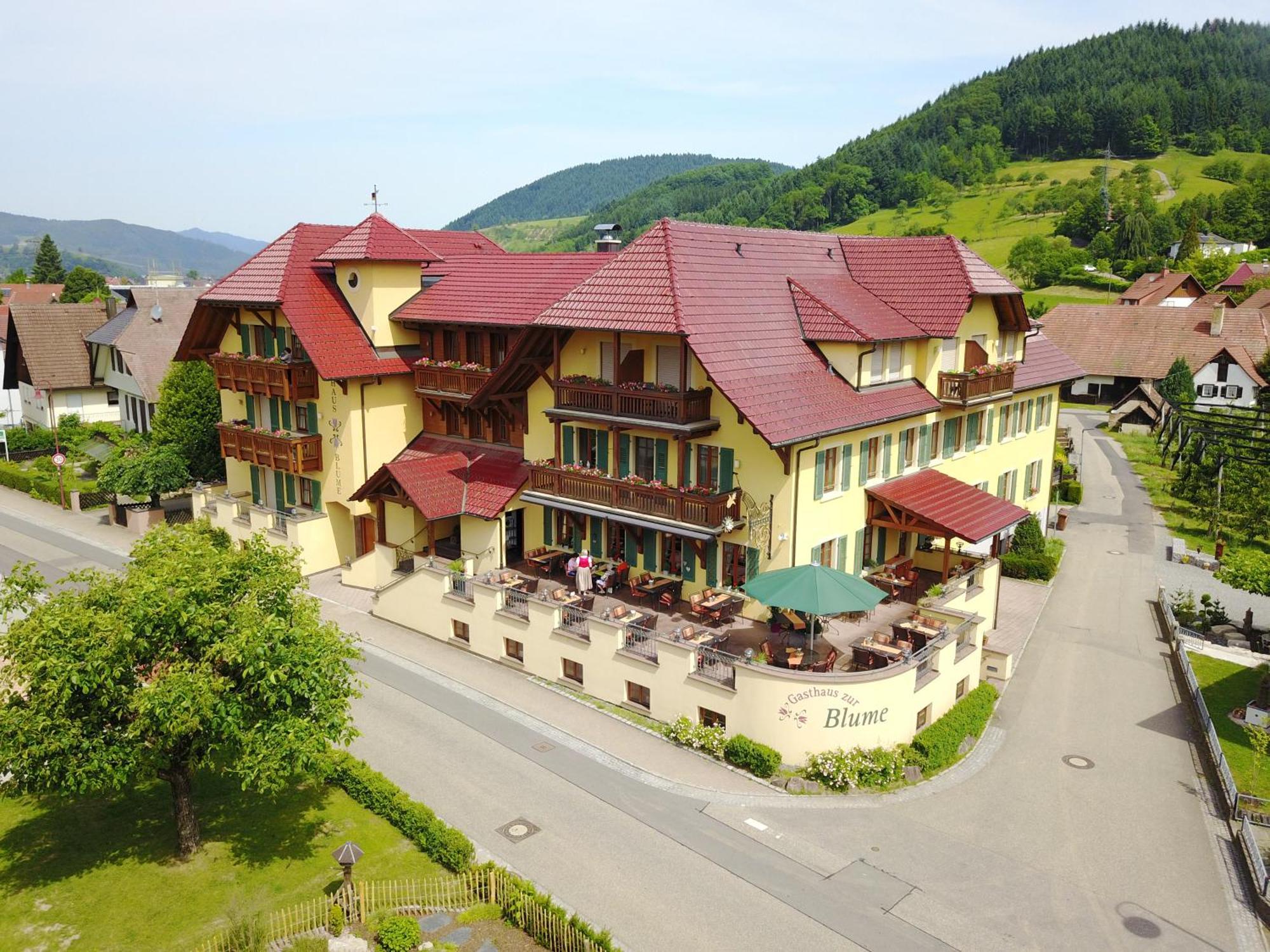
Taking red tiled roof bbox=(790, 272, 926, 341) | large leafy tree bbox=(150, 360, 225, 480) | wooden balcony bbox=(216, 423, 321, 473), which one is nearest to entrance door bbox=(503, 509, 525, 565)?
wooden balcony bbox=(216, 423, 321, 473)

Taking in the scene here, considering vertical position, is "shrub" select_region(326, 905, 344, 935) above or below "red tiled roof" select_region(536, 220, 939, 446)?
below

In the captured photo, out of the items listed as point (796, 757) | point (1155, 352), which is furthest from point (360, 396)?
point (1155, 352)

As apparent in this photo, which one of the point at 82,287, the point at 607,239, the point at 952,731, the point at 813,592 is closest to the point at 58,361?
the point at 607,239

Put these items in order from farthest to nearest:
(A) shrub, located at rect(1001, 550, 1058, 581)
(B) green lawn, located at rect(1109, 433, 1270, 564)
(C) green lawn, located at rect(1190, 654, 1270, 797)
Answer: (B) green lawn, located at rect(1109, 433, 1270, 564) → (A) shrub, located at rect(1001, 550, 1058, 581) → (C) green lawn, located at rect(1190, 654, 1270, 797)

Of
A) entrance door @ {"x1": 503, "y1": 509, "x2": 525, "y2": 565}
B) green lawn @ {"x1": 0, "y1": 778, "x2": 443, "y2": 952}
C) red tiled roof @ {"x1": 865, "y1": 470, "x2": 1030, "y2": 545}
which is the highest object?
red tiled roof @ {"x1": 865, "y1": 470, "x2": 1030, "y2": 545}

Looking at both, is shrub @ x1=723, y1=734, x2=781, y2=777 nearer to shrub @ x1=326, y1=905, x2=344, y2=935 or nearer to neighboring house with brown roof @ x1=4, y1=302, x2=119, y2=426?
shrub @ x1=326, y1=905, x2=344, y2=935

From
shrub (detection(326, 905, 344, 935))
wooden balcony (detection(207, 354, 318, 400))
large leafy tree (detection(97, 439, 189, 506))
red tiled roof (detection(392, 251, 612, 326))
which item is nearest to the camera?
shrub (detection(326, 905, 344, 935))

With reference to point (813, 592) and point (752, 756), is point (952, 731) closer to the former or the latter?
point (813, 592)

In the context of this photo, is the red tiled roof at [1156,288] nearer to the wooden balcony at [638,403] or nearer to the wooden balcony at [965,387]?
the wooden balcony at [965,387]

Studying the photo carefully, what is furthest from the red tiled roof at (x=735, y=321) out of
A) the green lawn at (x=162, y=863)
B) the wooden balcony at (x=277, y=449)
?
the green lawn at (x=162, y=863)
